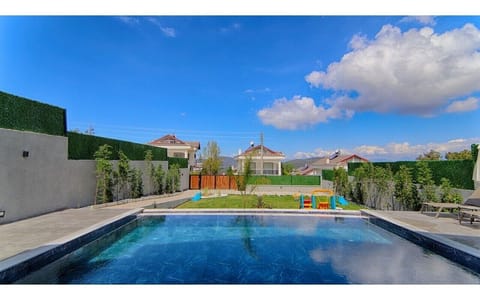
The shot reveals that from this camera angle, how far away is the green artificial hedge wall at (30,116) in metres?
8.07

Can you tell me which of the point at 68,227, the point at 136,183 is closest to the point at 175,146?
the point at 136,183

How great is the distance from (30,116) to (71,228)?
468 centimetres

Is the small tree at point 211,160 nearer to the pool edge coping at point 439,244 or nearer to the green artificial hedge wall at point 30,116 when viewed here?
the green artificial hedge wall at point 30,116

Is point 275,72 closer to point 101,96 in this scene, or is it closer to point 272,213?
point 272,213

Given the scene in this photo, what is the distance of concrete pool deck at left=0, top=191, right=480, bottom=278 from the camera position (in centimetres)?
543

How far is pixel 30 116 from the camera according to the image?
358 inches

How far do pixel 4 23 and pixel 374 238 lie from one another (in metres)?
12.5

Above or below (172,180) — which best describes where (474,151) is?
above

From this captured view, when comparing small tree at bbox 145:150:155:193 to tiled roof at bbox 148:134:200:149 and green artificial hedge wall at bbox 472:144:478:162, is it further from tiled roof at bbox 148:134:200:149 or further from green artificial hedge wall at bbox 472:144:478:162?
tiled roof at bbox 148:134:200:149

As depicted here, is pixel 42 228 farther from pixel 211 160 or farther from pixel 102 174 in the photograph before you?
pixel 211 160

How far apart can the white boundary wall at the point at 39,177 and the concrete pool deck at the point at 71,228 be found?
0.44m

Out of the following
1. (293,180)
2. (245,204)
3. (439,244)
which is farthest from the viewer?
(293,180)

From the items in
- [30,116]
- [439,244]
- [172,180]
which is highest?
[30,116]

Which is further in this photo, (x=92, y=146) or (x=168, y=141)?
(x=168, y=141)
